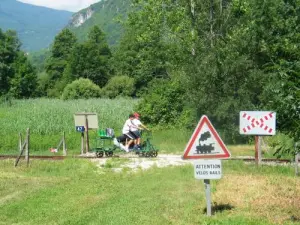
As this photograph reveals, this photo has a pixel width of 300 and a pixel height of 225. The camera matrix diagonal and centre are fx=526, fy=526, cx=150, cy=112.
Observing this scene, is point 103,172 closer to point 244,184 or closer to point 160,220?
point 244,184

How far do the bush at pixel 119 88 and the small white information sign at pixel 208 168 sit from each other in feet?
210

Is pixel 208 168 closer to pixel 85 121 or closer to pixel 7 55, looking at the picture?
pixel 85 121

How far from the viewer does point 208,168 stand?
30.4 ft

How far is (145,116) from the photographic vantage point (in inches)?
1374

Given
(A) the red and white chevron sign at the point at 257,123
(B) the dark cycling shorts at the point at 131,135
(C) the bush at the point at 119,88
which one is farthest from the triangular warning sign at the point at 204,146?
(C) the bush at the point at 119,88

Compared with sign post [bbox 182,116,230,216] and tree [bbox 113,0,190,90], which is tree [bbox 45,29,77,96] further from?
sign post [bbox 182,116,230,216]

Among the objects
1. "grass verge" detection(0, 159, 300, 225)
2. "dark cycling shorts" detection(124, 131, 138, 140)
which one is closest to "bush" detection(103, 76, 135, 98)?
"dark cycling shorts" detection(124, 131, 138, 140)

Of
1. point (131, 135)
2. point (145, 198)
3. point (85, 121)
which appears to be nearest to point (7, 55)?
point (85, 121)

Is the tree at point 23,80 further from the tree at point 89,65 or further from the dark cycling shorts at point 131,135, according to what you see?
the dark cycling shorts at point 131,135

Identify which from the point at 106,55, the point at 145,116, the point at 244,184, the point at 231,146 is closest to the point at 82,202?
the point at 244,184

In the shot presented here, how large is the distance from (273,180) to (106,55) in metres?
87.8

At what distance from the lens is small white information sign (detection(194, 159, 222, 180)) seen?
923cm

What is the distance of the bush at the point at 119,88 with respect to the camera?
241 feet

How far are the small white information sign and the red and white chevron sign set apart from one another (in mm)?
6615
